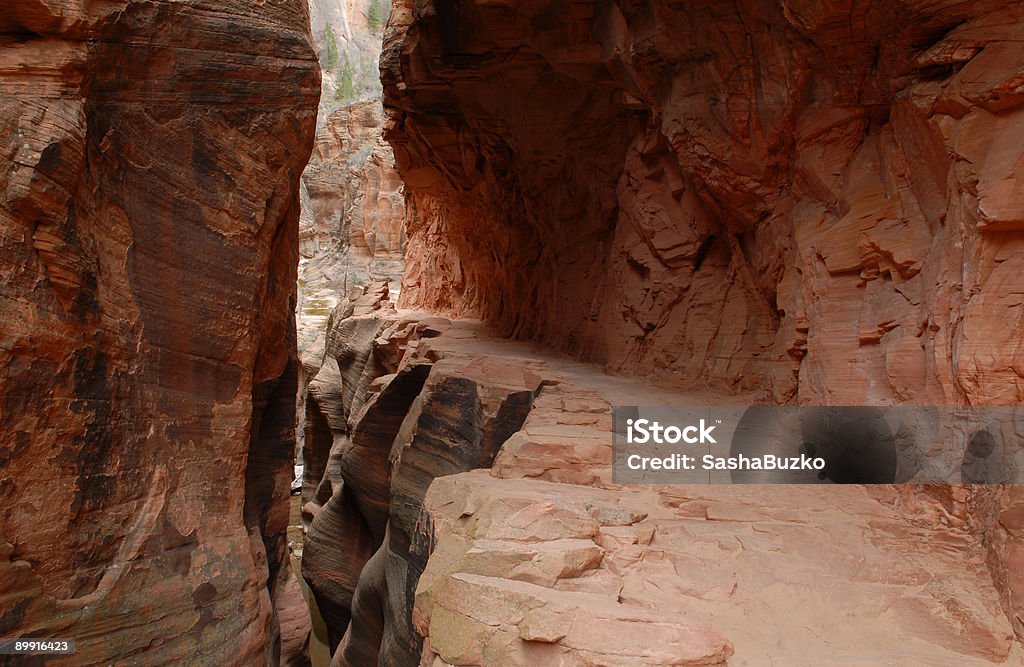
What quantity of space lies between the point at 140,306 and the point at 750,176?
663 cm

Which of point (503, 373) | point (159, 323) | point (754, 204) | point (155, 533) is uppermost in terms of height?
point (754, 204)

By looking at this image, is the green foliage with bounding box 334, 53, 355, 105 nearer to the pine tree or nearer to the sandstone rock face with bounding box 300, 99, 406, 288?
the pine tree

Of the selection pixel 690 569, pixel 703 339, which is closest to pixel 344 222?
pixel 703 339

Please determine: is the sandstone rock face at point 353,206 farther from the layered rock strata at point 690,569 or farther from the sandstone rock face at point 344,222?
the layered rock strata at point 690,569

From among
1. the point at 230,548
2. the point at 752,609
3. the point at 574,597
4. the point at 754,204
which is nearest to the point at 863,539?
the point at 752,609

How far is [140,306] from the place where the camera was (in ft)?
18.5

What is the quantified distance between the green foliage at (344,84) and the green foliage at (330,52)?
61 cm

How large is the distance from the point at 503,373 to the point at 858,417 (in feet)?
14.8

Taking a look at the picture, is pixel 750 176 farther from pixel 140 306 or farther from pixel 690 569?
pixel 140 306

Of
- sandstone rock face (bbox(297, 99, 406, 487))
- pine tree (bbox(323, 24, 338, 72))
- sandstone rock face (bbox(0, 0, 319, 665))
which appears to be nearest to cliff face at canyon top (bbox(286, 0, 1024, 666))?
sandstone rock face (bbox(0, 0, 319, 665))

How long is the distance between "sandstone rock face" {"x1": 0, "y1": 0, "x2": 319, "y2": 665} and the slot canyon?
25 mm

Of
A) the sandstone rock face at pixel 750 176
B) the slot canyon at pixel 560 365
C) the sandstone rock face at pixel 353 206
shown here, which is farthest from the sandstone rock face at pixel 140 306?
the sandstone rock face at pixel 353 206

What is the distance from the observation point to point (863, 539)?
4.26m

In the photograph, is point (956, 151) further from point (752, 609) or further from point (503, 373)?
point (503, 373)
